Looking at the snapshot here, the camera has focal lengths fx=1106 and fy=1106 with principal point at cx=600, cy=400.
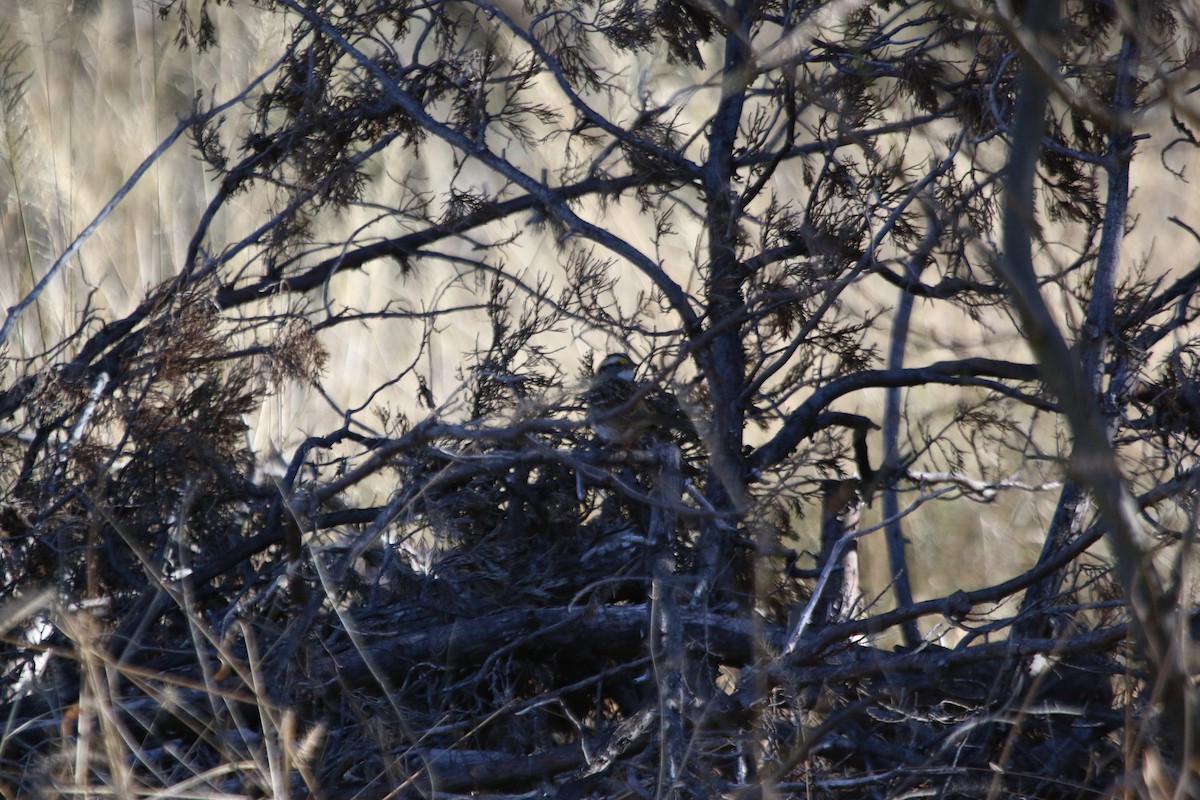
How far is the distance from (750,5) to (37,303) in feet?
8.91

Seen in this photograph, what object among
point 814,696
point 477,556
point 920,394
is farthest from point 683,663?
point 920,394

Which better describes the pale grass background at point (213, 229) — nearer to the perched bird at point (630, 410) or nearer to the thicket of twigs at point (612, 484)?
the thicket of twigs at point (612, 484)

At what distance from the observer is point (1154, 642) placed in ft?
4.02

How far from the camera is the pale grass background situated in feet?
13.2

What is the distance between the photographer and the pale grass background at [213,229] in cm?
402

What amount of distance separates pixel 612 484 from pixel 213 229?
2.45m

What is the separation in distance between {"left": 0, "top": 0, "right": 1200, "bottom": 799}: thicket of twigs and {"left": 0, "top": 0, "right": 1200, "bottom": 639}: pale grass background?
0.10m

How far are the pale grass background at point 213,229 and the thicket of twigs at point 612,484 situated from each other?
0.10 meters

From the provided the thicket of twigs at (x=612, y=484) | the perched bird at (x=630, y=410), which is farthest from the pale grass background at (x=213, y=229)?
the perched bird at (x=630, y=410)

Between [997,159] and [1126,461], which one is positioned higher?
[997,159]

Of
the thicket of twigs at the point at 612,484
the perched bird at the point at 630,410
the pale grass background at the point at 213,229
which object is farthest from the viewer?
the pale grass background at the point at 213,229

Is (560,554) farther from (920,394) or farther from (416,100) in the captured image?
(920,394)

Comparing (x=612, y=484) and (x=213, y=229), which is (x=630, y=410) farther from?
(x=213, y=229)

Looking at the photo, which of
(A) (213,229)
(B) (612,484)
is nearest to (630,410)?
(B) (612,484)
